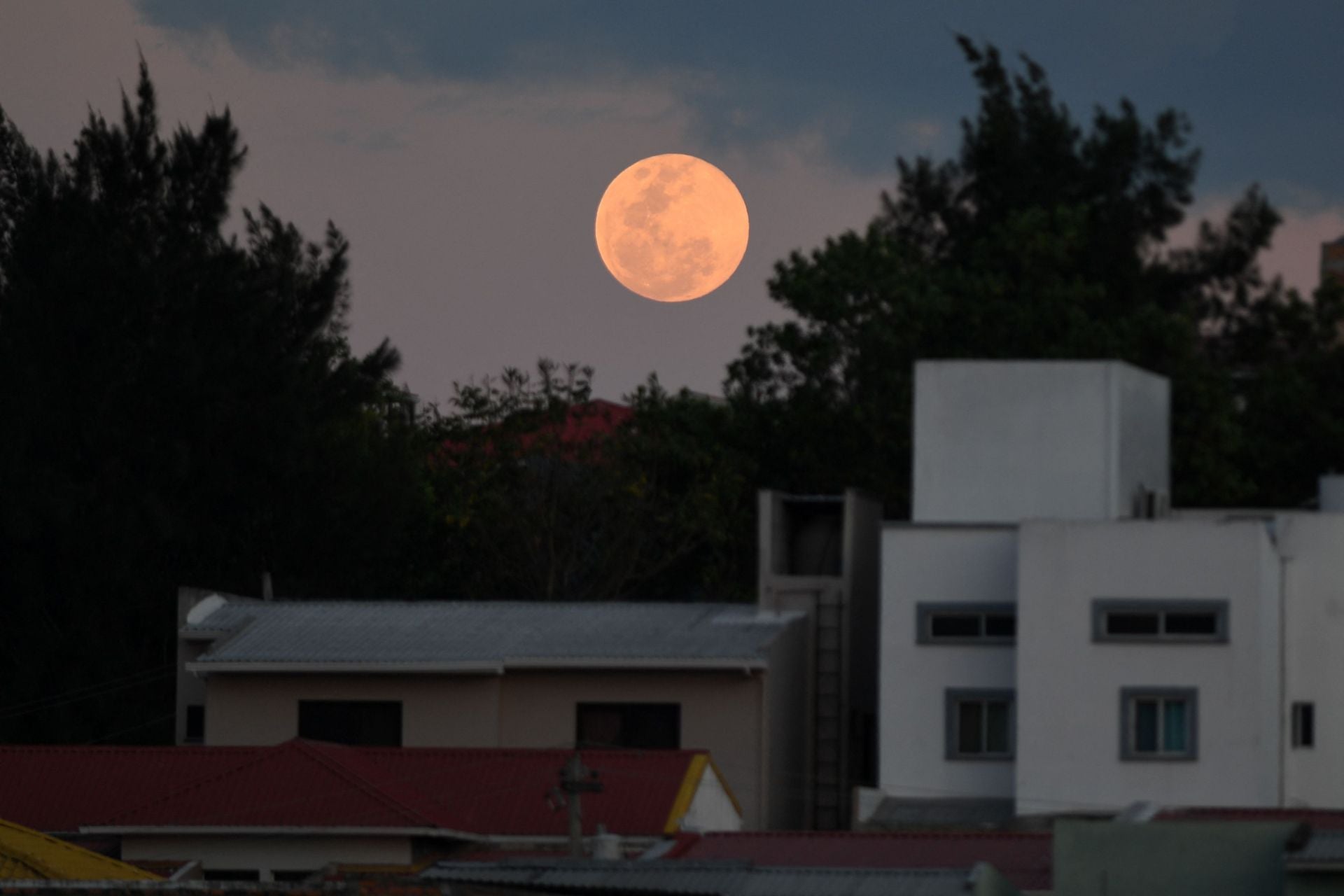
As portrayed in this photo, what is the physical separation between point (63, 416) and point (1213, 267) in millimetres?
29395

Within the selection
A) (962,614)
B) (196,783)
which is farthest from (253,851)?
(962,614)

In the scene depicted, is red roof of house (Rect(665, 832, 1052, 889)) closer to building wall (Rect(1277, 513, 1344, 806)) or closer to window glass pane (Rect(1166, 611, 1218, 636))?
window glass pane (Rect(1166, 611, 1218, 636))

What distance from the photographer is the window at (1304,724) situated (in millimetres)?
37250

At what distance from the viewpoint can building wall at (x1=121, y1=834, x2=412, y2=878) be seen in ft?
103

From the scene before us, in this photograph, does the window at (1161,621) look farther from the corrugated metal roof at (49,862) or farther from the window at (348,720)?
the corrugated metal roof at (49,862)

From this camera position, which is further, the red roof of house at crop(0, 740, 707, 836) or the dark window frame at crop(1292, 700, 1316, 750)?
the dark window frame at crop(1292, 700, 1316, 750)

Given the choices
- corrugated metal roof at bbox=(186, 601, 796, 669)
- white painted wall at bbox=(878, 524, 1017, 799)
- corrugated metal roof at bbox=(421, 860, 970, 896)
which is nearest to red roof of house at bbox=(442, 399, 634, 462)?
corrugated metal roof at bbox=(186, 601, 796, 669)

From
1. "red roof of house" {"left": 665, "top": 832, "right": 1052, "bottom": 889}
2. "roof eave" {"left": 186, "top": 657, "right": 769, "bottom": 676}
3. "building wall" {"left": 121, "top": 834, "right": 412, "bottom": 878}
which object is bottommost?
"building wall" {"left": 121, "top": 834, "right": 412, "bottom": 878}

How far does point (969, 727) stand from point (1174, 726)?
334cm

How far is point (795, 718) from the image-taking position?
39.8 metres

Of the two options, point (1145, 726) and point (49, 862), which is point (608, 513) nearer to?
point (1145, 726)

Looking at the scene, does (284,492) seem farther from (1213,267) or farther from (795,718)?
(1213,267)

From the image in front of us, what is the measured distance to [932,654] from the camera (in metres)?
37.9

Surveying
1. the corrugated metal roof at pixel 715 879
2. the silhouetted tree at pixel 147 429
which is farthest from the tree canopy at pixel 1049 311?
the corrugated metal roof at pixel 715 879
